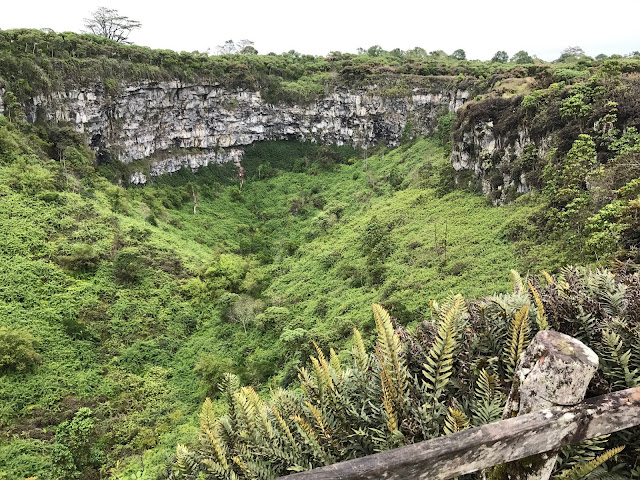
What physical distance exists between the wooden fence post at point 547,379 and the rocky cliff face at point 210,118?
3771cm

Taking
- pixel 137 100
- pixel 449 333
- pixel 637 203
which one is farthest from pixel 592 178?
pixel 137 100

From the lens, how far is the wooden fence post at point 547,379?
5.66ft

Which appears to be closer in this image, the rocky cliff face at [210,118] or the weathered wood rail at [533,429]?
the weathered wood rail at [533,429]

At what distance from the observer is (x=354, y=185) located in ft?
132

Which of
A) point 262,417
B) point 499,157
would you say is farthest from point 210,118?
point 262,417

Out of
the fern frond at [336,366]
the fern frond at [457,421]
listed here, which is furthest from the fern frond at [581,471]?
the fern frond at [336,366]

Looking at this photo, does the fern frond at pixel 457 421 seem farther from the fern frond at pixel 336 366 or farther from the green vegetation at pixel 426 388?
the fern frond at pixel 336 366

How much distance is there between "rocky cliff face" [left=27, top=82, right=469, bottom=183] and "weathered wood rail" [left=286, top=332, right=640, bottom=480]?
124 feet

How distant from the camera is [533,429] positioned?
1.67m

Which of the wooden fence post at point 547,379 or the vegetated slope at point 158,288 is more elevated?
the wooden fence post at point 547,379

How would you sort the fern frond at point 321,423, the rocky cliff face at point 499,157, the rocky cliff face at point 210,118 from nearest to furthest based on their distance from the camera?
the fern frond at point 321,423
the rocky cliff face at point 499,157
the rocky cliff face at point 210,118

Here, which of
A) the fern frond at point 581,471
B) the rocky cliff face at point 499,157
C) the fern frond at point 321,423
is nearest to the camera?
the fern frond at point 581,471

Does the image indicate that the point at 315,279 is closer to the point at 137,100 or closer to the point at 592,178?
the point at 592,178

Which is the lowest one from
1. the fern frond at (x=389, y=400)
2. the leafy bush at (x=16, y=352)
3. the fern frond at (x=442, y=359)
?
the leafy bush at (x=16, y=352)
